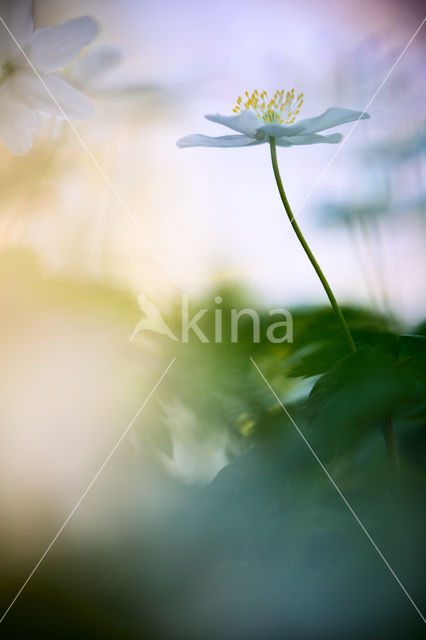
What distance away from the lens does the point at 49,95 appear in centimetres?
49

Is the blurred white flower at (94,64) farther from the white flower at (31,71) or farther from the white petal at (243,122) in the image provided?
the white petal at (243,122)

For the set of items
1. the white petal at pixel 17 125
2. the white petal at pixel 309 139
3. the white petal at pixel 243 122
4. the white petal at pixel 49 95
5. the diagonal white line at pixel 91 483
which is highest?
the white petal at pixel 49 95

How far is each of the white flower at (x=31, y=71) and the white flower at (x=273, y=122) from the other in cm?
11

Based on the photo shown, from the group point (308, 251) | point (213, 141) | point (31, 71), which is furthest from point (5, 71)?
point (308, 251)

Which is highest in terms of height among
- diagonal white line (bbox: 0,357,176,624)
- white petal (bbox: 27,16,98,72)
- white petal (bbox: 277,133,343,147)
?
white petal (bbox: 27,16,98,72)

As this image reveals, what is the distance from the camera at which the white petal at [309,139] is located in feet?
1.47

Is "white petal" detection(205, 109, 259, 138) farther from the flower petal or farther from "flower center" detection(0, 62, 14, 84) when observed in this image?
"flower center" detection(0, 62, 14, 84)

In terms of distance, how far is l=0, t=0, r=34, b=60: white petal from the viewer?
1.59 feet

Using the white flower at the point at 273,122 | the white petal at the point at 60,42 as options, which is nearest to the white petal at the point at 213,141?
the white flower at the point at 273,122

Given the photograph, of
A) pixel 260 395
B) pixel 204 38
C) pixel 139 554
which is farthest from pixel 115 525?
pixel 204 38

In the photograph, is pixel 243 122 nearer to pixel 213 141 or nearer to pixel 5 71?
pixel 213 141

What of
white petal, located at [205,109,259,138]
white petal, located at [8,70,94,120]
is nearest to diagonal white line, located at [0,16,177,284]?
white petal, located at [8,70,94,120]

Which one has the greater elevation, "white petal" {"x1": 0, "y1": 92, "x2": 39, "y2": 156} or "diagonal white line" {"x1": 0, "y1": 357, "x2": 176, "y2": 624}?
"white petal" {"x1": 0, "y1": 92, "x2": 39, "y2": 156}

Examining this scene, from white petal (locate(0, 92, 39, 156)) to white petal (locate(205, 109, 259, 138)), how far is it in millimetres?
168
